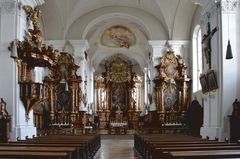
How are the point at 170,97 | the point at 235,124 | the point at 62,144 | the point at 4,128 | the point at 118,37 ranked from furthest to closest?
the point at 118,37 < the point at 170,97 < the point at 235,124 < the point at 4,128 < the point at 62,144

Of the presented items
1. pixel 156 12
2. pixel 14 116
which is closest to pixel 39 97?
pixel 14 116

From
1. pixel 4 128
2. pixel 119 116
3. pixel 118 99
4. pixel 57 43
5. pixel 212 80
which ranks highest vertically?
pixel 57 43

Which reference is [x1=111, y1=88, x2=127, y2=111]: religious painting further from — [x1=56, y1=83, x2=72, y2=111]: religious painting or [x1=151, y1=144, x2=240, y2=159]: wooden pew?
[x1=151, y1=144, x2=240, y2=159]: wooden pew

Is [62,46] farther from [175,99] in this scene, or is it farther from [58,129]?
[175,99]

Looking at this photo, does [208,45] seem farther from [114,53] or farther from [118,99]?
[118,99]

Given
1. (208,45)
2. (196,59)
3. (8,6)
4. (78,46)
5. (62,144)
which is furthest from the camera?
(78,46)

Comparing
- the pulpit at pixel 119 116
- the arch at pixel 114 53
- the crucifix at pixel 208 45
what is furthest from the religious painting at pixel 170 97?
the arch at pixel 114 53

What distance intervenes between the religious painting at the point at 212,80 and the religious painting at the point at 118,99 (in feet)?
63.0

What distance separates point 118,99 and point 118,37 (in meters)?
6.97

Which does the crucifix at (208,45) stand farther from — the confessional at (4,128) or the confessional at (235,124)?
the confessional at (4,128)

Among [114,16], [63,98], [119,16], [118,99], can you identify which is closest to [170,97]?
[119,16]

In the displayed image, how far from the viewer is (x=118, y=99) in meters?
31.7

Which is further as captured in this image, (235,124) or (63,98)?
(63,98)

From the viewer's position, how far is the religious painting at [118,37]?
25.2 m
